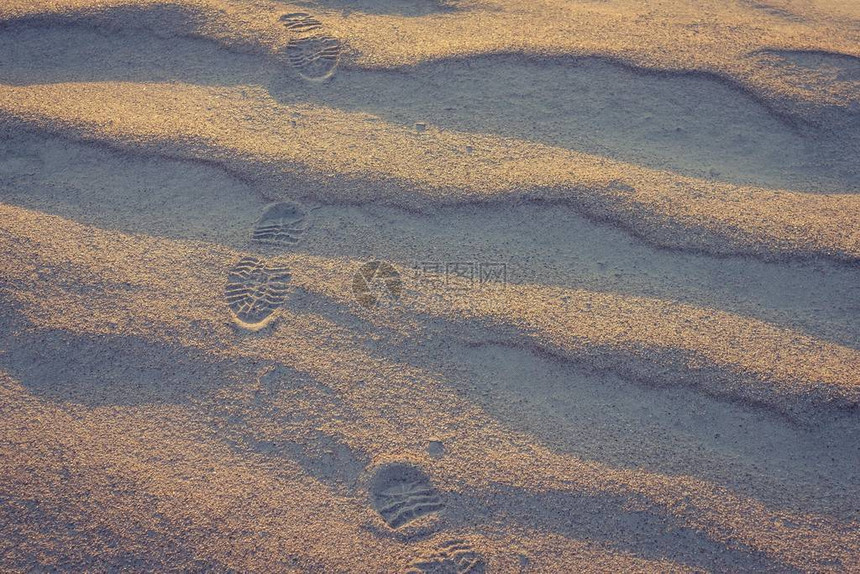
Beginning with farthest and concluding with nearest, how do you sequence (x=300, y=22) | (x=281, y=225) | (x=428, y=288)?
(x=300, y=22)
(x=281, y=225)
(x=428, y=288)

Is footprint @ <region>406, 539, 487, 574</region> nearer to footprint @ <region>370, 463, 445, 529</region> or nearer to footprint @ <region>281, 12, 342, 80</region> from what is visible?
footprint @ <region>370, 463, 445, 529</region>

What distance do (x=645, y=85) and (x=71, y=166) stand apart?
80.3 inches

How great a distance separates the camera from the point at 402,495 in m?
1.56

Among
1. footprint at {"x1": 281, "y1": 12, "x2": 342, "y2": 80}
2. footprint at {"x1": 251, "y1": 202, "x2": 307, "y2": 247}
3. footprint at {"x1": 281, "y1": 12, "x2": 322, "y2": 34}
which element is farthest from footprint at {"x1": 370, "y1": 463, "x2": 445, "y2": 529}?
footprint at {"x1": 281, "y1": 12, "x2": 322, "y2": 34}

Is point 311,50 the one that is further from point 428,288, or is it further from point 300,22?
point 428,288

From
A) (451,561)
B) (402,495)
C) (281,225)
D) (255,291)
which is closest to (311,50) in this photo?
(281,225)

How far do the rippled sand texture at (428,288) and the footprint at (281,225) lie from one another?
1 cm

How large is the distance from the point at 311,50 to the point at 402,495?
174 cm

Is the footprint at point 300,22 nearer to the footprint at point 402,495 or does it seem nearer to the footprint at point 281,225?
the footprint at point 281,225

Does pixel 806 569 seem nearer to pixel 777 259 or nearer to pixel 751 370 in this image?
pixel 751 370

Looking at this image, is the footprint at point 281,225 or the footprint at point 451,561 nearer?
the footprint at point 451,561

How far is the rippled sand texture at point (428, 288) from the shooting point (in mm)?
1528

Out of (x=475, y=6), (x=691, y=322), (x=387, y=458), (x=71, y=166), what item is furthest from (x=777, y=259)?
(x=71, y=166)

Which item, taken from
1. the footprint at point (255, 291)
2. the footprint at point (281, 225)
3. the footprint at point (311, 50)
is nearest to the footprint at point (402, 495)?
the footprint at point (255, 291)
